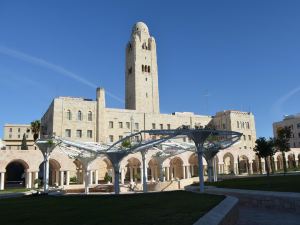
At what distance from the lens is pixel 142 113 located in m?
70.0

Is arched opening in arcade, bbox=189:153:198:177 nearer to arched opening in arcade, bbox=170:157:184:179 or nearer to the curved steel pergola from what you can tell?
arched opening in arcade, bbox=170:157:184:179

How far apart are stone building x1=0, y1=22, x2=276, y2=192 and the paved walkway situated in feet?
97.5

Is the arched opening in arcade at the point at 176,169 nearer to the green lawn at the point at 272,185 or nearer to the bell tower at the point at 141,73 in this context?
the bell tower at the point at 141,73

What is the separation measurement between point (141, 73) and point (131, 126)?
1575 cm

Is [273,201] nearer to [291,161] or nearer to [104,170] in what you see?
Answer: [104,170]

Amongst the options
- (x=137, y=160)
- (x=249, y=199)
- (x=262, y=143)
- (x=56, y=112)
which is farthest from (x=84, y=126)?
(x=249, y=199)

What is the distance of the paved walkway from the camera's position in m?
12.5

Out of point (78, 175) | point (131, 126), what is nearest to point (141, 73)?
point (131, 126)

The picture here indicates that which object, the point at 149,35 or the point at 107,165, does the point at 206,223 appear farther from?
the point at 149,35

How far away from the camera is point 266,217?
45.0 feet

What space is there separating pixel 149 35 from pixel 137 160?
41.6 meters

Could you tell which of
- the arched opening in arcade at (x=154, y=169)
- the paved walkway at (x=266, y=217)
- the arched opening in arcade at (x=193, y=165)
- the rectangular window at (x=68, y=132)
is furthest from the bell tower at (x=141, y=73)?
Answer: the paved walkway at (x=266, y=217)

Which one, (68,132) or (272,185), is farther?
(68,132)

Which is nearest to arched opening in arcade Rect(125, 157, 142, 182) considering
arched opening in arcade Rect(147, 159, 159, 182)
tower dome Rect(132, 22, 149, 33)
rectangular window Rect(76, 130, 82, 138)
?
arched opening in arcade Rect(147, 159, 159, 182)
